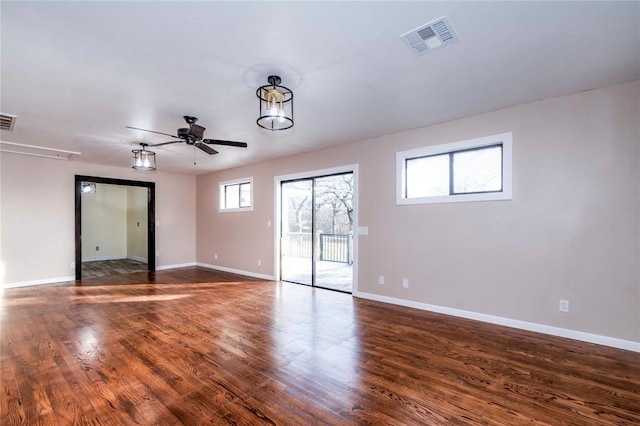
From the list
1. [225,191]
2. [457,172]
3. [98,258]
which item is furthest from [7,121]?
[98,258]

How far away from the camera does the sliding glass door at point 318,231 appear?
17.8 ft

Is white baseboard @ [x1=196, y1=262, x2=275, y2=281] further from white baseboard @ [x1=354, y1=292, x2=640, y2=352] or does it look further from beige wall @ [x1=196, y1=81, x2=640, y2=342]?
white baseboard @ [x1=354, y1=292, x2=640, y2=352]

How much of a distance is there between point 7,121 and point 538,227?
6.77 m

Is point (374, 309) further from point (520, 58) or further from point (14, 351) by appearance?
point (14, 351)

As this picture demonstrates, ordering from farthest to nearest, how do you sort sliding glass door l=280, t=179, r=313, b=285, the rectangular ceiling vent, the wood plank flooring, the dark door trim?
the wood plank flooring, the dark door trim, sliding glass door l=280, t=179, r=313, b=285, the rectangular ceiling vent

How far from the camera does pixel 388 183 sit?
4582 mm

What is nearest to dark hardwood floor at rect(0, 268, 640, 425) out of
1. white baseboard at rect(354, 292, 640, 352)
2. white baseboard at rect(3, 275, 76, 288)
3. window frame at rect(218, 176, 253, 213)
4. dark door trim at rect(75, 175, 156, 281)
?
white baseboard at rect(354, 292, 640, 352)

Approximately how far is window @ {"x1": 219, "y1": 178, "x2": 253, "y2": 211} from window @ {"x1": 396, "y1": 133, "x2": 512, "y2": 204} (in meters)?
3.79

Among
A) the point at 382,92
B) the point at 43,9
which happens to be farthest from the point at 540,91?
the point at 43,9

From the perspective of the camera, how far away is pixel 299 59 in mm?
2424

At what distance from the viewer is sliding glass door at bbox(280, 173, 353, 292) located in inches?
214

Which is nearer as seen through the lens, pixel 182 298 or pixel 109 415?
pixel 109 415

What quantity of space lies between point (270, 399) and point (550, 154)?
12.4 ft

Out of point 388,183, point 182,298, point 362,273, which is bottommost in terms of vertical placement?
point 182,298
